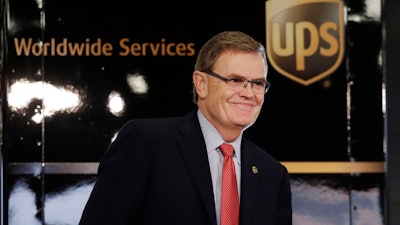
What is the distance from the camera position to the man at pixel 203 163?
56.8 inches

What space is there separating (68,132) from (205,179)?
1618 millimetres

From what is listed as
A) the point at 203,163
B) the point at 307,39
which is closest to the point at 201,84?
the point at 203,163

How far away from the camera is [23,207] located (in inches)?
115

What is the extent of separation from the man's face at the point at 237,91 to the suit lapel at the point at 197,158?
0.09 m

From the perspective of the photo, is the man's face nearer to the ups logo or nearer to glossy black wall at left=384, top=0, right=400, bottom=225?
the ups logo

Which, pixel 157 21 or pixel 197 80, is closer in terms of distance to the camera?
pixel 197 80

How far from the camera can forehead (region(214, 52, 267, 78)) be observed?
59.7 inches

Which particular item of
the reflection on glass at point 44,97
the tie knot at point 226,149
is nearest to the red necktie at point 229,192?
the tie knot at point 226,149

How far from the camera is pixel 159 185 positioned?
1466 millimetres

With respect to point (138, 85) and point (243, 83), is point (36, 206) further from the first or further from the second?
point (243, 83)

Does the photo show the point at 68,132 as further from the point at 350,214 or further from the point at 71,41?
the point at 350,214

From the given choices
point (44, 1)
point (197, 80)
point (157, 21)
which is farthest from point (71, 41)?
point (197, 80)

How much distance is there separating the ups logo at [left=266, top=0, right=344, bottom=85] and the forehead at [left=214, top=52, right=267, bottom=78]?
58.4 inches

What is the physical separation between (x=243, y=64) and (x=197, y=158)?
0.28 meters
